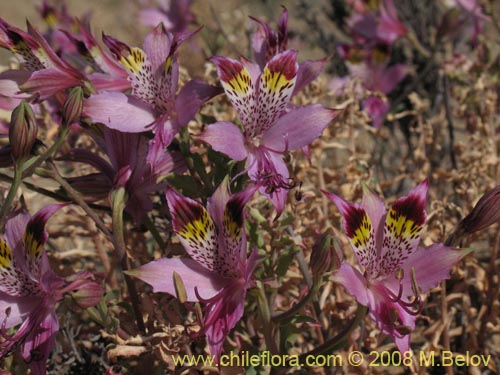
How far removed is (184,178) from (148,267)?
23 centimetres

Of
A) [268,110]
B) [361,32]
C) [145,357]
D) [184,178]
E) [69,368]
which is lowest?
[69,368]

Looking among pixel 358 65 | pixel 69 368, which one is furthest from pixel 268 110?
pixel 358 65

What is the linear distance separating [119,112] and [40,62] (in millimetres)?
194

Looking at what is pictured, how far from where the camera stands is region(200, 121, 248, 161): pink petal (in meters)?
1.11

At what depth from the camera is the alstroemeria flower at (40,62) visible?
45.4 inches

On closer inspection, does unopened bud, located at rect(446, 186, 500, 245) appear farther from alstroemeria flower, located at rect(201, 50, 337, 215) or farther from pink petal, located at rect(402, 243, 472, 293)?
alstroemeria flower, located at rect(201, 50, 337, 215)

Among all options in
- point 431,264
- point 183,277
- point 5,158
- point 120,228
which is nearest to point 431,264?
point 431,264

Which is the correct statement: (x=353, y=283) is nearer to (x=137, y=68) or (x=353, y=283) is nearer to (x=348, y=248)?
(x=137, y=68)

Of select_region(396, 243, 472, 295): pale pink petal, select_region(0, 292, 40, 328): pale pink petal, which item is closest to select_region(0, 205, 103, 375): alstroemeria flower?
select_region(0, 292, 40, 328): pale pink petal

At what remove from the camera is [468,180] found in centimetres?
168

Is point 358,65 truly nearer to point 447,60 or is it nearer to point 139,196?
point 447,60

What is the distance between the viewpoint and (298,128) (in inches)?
46.1

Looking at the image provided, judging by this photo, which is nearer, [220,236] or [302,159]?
[220,236]

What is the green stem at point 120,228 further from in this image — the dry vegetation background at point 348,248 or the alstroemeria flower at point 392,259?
the alstroemeria flower at point 392,259
